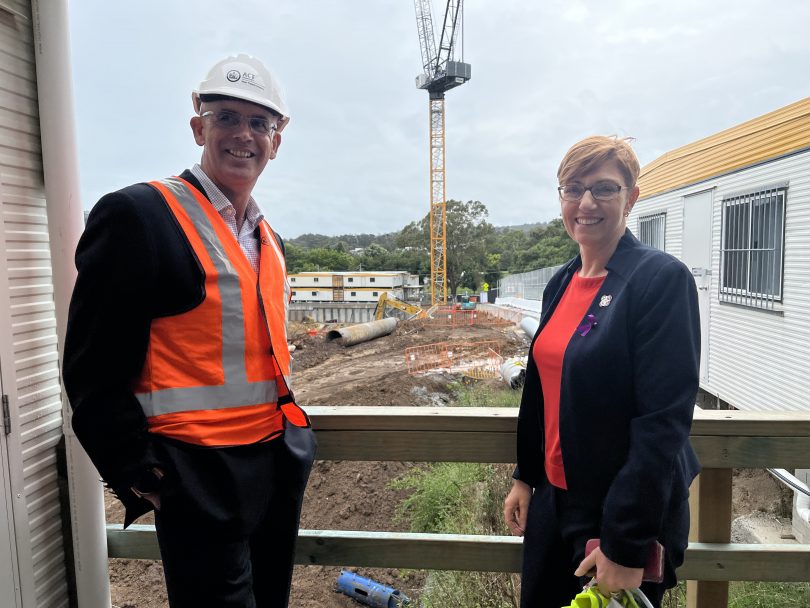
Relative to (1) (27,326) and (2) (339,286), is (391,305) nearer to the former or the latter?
(2) (339,286)

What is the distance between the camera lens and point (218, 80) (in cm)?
149

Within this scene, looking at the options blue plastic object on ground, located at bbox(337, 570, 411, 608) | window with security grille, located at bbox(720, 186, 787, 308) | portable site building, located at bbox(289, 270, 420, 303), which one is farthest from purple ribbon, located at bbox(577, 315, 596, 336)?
portable site building, located at bbox(289, 270, 420, 303)

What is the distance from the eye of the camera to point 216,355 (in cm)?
139

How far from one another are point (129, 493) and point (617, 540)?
3.78 feet

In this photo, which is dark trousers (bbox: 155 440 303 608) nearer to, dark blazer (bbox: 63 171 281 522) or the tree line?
dark blazer (bbox: 63 171 281 522)

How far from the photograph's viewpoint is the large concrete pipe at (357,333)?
87.1 feet

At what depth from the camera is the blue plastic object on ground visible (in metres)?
4.56

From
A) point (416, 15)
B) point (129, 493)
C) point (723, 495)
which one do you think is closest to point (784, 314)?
point (723, 495)

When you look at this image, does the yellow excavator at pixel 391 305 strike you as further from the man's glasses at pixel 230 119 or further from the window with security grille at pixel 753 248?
the man's glasses at pixel 230 119

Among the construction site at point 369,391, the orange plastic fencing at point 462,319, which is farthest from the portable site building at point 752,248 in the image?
the orange plastic fencing at point 462,319

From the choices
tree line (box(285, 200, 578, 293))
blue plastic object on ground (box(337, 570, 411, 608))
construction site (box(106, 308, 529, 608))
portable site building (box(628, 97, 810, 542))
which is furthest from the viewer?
tree line (box(285, 200, 578, 293))

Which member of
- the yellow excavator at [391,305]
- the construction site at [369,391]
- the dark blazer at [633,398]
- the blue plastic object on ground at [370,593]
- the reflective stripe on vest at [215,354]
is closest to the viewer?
the dark blazer at [633,398]

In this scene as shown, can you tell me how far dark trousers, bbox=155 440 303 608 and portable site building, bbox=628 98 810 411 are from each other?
9.78 m

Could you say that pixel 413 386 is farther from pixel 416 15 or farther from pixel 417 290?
pixel 416 15
